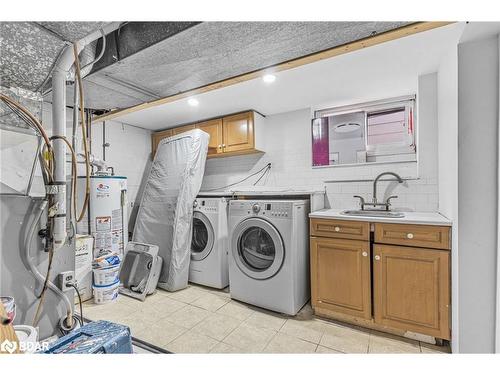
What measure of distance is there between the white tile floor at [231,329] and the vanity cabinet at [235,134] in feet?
5.74

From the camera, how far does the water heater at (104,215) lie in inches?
91.6

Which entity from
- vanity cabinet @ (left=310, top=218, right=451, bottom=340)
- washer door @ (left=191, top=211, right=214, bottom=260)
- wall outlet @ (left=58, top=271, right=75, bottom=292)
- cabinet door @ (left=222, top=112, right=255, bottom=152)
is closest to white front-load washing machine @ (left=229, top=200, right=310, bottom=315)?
vanity cabinet @ (left=310, top=218, right=451, bottom=340)

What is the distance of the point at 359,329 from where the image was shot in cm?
176

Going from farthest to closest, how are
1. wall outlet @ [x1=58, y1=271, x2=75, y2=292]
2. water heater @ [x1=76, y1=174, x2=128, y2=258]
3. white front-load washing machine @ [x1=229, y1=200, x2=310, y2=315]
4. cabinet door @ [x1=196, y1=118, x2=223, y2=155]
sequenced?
cabinet door @ [x1=196, y1=118, x2=223, y2=155]
water heater @ [x1=76, y1=174, x2=128, y2=258]
white front-load washing machine @ [x1=229, y1=200, x2=310, y2=315]
wall outlet @ [x1=58, y1=271, x2=75, y2=292]

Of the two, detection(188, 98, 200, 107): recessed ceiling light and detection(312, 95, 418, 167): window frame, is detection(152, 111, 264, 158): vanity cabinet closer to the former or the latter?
detection(188, 98, 200, 107): recessed ceiling light

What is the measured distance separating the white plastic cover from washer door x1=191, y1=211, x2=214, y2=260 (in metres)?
0.09

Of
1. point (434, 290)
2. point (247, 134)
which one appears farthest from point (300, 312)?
point (247, 134)

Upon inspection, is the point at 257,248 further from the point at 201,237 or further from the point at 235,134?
the point at 235,134

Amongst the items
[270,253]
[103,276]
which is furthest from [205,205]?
[103,276]

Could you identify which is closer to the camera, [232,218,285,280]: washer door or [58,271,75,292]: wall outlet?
[58,271,75,292]: wall outlet

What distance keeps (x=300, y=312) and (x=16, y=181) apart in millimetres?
2142

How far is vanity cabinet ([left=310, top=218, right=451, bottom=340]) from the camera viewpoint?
1.51 m

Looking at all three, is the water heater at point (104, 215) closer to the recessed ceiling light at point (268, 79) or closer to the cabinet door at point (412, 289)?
the recessed ceiling light at point (268, 79)

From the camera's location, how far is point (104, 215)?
237 centimetres
